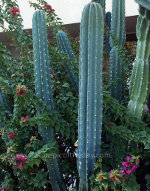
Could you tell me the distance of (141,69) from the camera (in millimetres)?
1635

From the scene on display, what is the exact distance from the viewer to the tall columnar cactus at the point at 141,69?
1.57m

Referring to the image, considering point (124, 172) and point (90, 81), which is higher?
point (90, 81)

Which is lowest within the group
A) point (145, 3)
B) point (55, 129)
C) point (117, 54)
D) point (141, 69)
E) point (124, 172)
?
point (124, 172)

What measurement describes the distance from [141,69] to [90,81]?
0.43m

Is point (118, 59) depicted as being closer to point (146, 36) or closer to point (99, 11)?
point (146, 36)

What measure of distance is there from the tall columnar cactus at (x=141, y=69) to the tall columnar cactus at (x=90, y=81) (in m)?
0.31

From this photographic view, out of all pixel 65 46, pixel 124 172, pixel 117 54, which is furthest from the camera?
pixel 117 54

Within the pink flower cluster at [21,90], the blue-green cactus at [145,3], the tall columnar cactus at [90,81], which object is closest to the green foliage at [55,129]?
the pink flower cluster at [21,90]

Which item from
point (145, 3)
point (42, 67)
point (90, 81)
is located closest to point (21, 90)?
point (42, 67)

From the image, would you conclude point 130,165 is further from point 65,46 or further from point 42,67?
point 65,46

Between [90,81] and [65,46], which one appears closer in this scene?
[90,81]

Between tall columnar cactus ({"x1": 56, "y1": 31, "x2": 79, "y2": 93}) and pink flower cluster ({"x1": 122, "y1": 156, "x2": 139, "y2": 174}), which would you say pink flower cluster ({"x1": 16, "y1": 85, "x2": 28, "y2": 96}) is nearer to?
tall columnar cactus ({"x1": 56, "y1": 31, "x2": 79, "y2": 93})

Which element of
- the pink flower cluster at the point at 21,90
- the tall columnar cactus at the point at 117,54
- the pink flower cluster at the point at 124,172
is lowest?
the pink flower cluster at the point at 124,172

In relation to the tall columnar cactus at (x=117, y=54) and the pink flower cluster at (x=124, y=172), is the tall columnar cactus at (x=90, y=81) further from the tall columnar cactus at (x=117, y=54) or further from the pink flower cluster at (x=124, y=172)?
the tall columnar cactus at (x=117, y=54)
